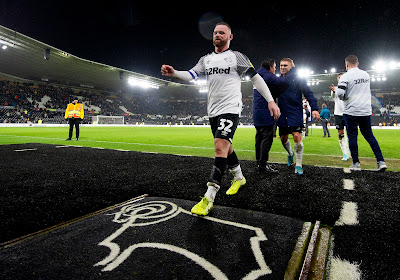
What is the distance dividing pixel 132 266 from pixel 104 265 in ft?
0.54

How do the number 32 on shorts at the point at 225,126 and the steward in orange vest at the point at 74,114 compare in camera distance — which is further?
the steward in orange vest at the point at 74,114

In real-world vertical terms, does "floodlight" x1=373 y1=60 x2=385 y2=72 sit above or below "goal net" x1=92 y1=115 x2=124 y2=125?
above

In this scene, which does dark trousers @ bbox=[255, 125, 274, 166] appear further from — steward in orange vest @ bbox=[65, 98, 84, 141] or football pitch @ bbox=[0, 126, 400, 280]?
steward in orange vest @ bbox=[65, 98, 84, 141]

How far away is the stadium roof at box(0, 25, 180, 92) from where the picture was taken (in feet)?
79.1

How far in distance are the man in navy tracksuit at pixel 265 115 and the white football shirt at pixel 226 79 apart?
5.43 ft

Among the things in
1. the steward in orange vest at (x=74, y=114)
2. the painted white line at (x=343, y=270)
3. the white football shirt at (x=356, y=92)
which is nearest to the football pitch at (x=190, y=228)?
the painted white line at (x=343, y=270)

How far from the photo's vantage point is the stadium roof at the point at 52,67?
24117 mm

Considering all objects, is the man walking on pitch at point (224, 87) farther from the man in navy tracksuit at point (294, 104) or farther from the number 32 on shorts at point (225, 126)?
the man in navy tracksuit at point (294, 104)

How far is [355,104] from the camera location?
4.34m

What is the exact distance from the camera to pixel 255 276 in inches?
48.9

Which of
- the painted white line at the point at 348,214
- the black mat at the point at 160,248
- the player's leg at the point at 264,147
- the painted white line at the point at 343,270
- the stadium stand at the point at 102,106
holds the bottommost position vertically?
the black mat at the point at 160,248

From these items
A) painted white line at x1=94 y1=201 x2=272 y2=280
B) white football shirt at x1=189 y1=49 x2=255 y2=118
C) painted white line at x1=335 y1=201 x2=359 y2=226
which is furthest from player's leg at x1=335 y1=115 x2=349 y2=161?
painted white line at x1=94 y1=201 x2=272 y2=280

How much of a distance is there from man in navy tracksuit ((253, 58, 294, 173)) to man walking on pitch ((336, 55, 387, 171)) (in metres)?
1.18

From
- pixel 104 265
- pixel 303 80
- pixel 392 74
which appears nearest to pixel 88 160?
pixel 104 265
